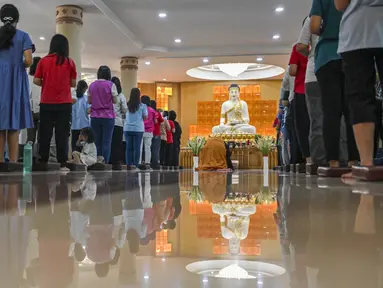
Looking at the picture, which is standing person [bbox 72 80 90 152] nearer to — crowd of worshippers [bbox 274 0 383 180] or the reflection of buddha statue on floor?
crowd of worshippers [bbox 274 0 383 180]

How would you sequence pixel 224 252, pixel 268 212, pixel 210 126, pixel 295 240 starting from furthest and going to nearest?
pixel 210 126, pixel 268 212, pixel 295 240, pixel 224 252

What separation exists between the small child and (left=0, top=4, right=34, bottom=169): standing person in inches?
63.4

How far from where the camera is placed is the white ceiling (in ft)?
31.4

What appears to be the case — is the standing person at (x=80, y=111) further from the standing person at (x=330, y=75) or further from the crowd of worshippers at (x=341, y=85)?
the standing person at (x=330, y=75)

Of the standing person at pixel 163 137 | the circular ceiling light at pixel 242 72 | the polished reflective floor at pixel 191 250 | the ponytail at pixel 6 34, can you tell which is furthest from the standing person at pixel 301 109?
the circular ceiling light at pixel 242 72

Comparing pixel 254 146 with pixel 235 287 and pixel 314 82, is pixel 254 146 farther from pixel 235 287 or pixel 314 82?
pixel 235 287

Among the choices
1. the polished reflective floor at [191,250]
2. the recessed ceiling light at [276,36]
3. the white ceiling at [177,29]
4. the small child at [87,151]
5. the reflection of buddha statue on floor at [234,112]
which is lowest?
the polished reflective floor at [191,250]

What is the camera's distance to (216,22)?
1077cm

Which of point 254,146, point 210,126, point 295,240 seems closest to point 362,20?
point 295,240

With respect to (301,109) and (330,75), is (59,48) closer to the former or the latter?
(301,109)

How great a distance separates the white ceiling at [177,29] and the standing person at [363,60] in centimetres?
736

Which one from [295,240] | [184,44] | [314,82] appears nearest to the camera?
[295,240]

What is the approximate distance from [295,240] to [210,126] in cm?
1881

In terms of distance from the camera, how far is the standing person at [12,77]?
406 centimetres
